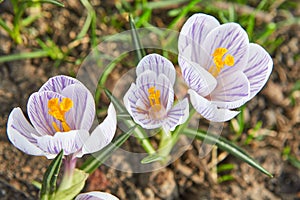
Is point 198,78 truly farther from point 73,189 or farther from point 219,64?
point 73,189

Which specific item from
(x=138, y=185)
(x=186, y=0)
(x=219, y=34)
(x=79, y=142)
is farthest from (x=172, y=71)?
(x=186, y=0)

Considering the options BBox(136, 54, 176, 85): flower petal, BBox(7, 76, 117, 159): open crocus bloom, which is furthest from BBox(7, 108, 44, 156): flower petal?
BBox(136, 54, 176, 85): flower petal

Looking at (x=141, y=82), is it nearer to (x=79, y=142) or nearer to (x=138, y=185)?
(x=79, y=142)

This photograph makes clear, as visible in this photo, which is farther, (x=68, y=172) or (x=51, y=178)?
(x=68, y=172)

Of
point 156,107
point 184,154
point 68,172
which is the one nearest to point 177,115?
point 156,107

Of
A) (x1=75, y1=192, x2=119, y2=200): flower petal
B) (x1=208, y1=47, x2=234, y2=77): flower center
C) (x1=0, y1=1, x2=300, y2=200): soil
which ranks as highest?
(x1=208, y1=47, x2=234, y2=77): flower center

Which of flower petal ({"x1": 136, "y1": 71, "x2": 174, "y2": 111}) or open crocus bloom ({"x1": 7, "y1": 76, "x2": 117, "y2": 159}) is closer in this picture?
open crocus bloom ({"x1": 7, "y1": 76, "x2": 117, "y2": 159})

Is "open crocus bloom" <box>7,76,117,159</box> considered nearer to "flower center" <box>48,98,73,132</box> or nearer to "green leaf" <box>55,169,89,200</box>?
"flower center" <box>48,98,73,132</box>

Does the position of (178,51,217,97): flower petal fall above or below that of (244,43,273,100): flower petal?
above

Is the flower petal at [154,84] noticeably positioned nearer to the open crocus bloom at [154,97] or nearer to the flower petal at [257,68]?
the open crocus bloom at [154,97]
